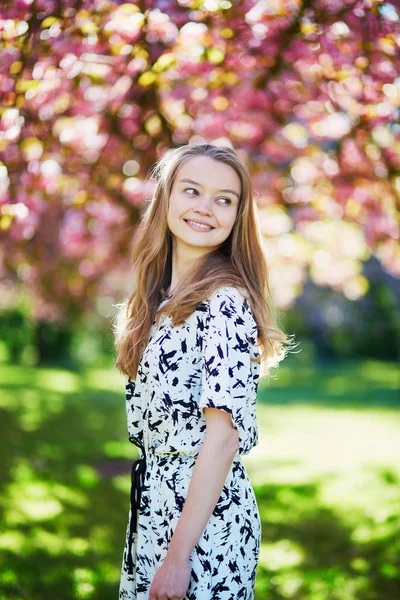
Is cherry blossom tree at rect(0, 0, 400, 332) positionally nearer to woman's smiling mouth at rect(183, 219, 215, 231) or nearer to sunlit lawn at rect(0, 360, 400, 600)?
woman's smiling mouth at rect(183, 219, 215, 231)

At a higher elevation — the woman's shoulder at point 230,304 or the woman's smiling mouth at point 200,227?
the woman's smiling mouth at point 200,227

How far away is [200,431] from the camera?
2.09 meters

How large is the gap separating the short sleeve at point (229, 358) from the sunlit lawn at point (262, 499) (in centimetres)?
232

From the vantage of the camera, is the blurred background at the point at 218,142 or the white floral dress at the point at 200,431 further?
the blurred background at the point at 218,142

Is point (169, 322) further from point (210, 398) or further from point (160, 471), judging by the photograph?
point (160, 471)

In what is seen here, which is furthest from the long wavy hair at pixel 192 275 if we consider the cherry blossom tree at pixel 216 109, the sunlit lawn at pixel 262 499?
the sunlit lawn at pixel 262 499

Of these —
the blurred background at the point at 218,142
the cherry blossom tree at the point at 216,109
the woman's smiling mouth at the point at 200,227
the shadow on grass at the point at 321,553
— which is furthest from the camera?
the shadow on grass at the point at 321,553

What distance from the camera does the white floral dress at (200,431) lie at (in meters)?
2.01

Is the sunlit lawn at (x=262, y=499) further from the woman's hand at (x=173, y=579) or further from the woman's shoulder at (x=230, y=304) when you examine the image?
the woman's shoulder at (x=230, y=304)

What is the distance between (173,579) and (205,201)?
1143 millimetres

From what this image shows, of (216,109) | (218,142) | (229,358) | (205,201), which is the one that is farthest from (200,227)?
(216,109)

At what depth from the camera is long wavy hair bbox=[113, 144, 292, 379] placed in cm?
218

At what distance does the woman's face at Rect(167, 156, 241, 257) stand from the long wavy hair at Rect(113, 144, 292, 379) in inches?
1.3

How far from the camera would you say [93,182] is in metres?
5.52
